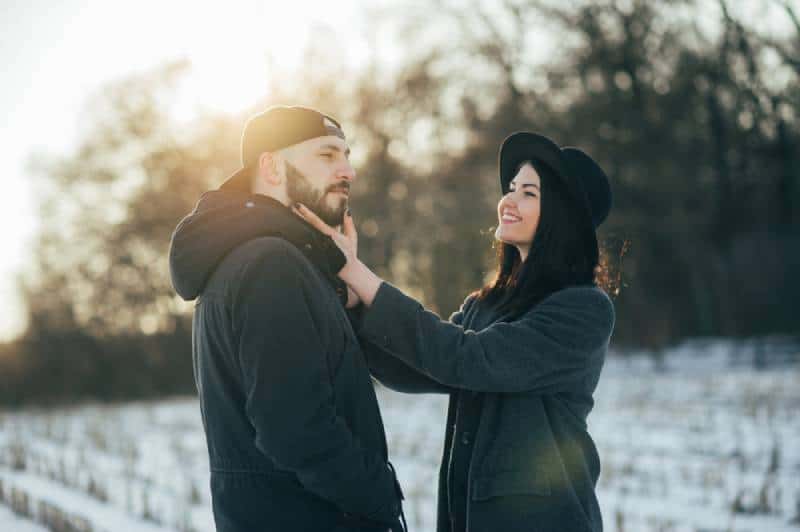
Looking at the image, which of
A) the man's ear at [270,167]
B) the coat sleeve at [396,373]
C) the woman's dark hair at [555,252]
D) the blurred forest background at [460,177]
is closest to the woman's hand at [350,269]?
the man's ear at [270,167]

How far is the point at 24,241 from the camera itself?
98.5 feet

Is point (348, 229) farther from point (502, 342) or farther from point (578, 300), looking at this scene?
point (578, 300)

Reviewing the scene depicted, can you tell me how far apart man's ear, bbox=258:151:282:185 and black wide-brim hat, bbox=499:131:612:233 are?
36.1 inches

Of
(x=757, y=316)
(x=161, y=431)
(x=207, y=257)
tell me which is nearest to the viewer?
(x=207, y=257)

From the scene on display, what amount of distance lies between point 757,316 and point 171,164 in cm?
1706

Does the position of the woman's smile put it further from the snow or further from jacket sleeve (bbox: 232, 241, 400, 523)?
the snow

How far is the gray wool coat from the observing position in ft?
9.55

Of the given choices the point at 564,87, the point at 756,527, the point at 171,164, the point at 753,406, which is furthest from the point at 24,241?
the point at 756,527

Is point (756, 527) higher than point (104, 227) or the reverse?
the reverse

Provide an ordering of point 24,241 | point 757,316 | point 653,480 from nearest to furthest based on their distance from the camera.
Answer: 1. point 653,480
2. point 757,316
3. point 24,241

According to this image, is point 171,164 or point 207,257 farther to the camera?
point 171,164

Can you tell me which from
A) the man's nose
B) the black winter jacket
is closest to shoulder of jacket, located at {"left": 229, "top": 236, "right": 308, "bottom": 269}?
the black winter jacket

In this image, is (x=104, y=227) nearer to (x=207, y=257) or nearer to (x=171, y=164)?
(x=171, y=164)

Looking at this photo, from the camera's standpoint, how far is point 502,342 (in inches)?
116
